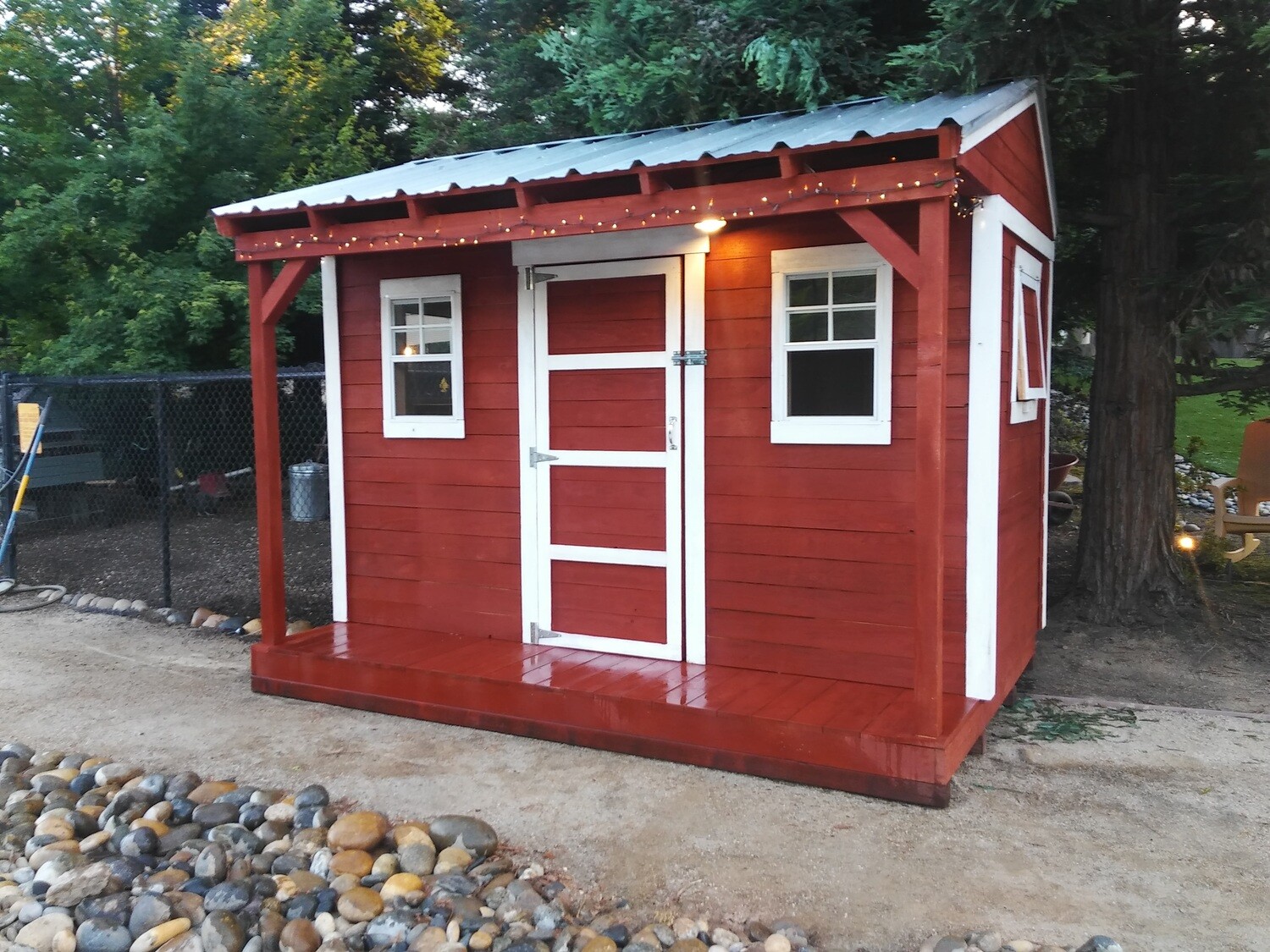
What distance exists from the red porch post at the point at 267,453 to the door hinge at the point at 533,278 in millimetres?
1204

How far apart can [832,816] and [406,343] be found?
337 cm

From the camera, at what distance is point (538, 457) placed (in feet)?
16.9

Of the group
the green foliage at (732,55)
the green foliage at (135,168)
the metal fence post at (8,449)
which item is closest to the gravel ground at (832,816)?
the metal fence post at (8,449)

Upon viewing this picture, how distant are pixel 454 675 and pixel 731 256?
2.33 meters

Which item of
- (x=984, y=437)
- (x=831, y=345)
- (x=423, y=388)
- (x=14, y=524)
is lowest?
(x=14, y=524)

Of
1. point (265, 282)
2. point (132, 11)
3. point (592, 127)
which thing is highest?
point (132, 11)

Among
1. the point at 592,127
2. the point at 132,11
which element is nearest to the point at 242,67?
the point at 132,11

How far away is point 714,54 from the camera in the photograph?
647cm

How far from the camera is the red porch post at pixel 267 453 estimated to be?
521 cm

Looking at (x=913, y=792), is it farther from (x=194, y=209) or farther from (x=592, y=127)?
(x=194, y=209)

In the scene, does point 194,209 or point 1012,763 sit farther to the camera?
point 194,209

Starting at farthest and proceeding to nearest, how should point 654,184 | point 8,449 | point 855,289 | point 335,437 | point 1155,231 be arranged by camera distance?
1. point 8,449
2. point 1155,231
3. point 335,437
4. point 855,289
5. point 654,184

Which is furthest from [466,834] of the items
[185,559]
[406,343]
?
[185,559]

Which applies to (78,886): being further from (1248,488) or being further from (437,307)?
(1248,488)
